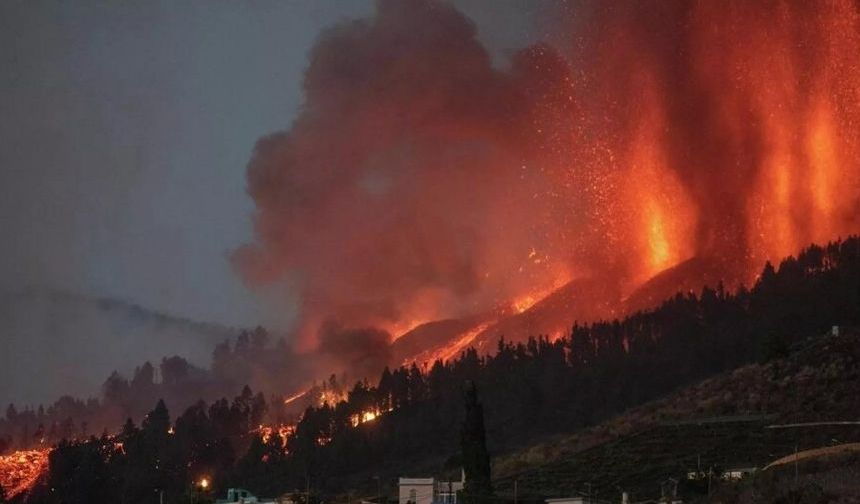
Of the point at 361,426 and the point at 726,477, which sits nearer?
the point at 726,477

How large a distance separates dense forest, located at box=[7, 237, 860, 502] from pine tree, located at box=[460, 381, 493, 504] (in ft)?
96.4

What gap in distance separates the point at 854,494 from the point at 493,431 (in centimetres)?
10241

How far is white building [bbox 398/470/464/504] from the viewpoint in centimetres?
9000

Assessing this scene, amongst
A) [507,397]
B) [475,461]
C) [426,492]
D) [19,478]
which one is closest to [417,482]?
[426,492]

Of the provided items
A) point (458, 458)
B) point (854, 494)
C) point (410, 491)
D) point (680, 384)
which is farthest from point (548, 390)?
point (854, 494)

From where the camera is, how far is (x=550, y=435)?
142375 millimetres

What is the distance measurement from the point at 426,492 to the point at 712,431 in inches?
1173

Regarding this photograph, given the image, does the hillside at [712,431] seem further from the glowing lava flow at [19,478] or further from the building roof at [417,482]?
the glowing lava flow at [19,478]

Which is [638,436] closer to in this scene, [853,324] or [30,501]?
[853,324]

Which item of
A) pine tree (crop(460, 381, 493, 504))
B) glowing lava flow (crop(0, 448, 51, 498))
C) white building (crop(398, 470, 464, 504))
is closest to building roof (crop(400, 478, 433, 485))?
white building (crop(398, 470, 464, 504))

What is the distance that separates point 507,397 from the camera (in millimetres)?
162000

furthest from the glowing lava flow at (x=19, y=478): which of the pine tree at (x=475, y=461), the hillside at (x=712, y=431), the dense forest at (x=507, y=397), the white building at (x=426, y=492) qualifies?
the pine tree at (x=475, y=461)

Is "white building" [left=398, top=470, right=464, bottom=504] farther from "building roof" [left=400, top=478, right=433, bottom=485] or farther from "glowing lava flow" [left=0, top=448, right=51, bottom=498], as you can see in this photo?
"glowing lava flow" [left=0, top=448, right=51, bottom=498]

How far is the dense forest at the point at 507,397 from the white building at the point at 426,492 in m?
27.9
